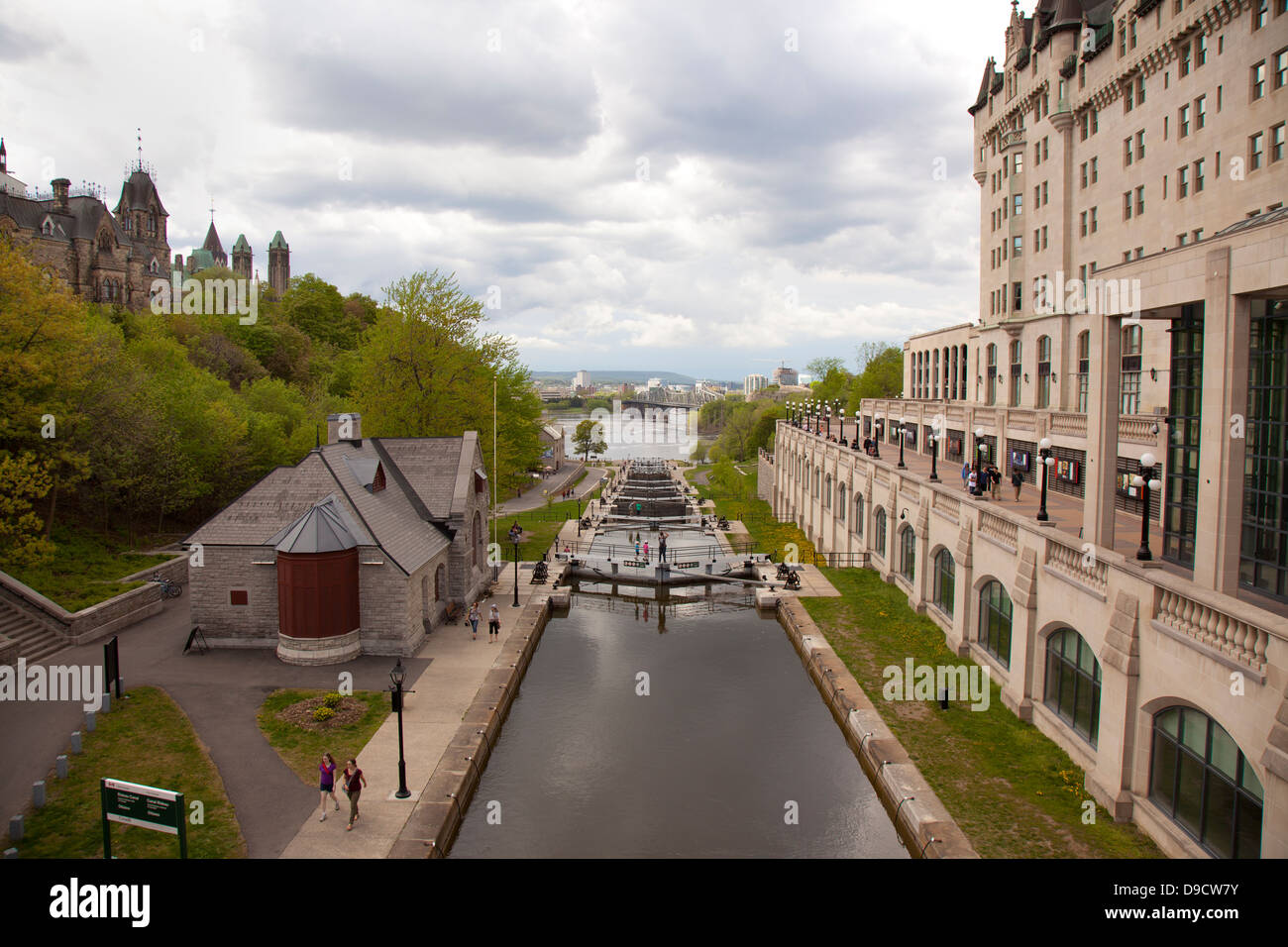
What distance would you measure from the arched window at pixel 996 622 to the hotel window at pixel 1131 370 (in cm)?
1478

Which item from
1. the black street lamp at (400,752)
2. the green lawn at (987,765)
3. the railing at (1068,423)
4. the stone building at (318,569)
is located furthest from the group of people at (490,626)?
the railing at (1068,423)

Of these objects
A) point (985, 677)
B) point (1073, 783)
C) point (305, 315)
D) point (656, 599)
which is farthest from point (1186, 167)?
point (305, 315)

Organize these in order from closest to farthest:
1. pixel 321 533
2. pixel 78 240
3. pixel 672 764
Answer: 1. pixel 672 764
2. pixel 321 533
3. pixel 78 240

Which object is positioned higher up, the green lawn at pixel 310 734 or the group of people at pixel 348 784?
the group of people at pixel 348 784

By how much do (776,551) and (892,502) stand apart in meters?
12.8

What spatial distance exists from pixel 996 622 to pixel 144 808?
2175 cm

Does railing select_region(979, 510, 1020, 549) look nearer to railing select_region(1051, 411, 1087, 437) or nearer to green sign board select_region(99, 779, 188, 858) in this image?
railing select_region(1051, 411, 1087, 437)

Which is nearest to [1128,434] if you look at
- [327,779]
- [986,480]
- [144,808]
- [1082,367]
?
[986,480]

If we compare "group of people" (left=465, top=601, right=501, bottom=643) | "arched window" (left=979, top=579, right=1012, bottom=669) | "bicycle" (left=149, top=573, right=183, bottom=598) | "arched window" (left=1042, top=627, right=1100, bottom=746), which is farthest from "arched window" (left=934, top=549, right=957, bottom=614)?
"bicycle" (left=149, top=573, right=183, bottom=598)

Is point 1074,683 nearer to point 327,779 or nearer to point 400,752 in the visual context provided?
point 400,752

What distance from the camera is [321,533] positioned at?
2431 cm

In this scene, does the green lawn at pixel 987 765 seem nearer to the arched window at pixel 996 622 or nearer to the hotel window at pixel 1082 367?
the arched window at pixel 996 622

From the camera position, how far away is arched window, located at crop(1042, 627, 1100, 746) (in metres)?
16.9

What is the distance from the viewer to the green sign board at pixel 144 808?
12961mm
